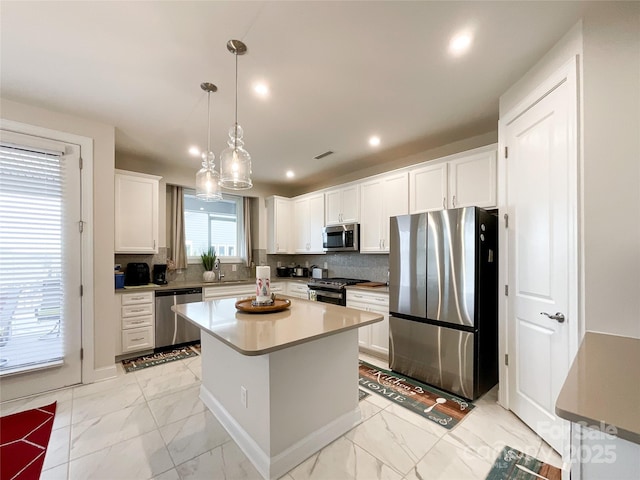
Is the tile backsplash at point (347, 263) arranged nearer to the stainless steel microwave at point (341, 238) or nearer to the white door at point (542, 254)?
the stainless steel microwave at point (341, 238)

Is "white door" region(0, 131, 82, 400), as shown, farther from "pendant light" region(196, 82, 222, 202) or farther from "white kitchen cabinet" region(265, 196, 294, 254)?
"white kitchen cabinet" region(265, 196, 294, 254)

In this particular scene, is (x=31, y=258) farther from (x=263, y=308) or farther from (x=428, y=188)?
(x=428, y=188)

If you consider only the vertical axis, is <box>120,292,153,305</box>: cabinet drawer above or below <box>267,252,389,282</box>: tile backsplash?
below

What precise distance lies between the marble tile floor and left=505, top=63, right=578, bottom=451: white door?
32cm

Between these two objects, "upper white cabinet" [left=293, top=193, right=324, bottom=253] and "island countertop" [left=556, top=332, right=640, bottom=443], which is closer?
"island countertop" [left=556, top=332, right=640, bottom=443]

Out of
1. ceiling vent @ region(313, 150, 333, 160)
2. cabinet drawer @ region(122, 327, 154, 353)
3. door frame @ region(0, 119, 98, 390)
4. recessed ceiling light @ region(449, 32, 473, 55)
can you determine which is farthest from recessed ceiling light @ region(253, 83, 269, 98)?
cabinet drawer @ region(122, 327, 154, 353)

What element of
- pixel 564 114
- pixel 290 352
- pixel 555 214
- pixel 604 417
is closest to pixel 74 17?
pixel 290 352

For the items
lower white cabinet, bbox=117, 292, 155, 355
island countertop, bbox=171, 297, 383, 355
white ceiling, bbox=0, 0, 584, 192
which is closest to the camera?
island countertop, bbox=171, 297, 383, 355

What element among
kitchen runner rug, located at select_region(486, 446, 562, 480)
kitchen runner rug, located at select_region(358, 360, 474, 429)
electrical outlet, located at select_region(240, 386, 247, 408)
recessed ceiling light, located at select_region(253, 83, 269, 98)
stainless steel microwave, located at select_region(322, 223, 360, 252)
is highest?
recessed ceiling light, located at select_region(253, 83, 269, 98)

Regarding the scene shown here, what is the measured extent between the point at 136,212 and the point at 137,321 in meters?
1.45

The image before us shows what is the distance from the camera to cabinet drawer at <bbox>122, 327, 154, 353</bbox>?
337 cm

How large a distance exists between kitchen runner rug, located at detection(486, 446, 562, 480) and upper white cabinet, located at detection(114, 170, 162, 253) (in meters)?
4.25

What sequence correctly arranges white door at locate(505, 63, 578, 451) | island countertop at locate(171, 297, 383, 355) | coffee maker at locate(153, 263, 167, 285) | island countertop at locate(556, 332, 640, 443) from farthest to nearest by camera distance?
coffee maker at locate(153, 263, 167, 285)
white door at locate(505, 63, 578, 451)
island countertop at locate(171, 297, 383, 355)
island countertop at locate(556, 332, 640, 443)

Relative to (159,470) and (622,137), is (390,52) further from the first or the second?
(159,470)
